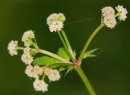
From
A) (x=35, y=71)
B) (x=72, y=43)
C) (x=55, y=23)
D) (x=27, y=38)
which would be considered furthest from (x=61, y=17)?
(x=72, y=43)

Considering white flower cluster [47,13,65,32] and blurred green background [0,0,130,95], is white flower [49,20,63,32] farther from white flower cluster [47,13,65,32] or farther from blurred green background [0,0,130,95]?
blurred green background [0,0,130,95]

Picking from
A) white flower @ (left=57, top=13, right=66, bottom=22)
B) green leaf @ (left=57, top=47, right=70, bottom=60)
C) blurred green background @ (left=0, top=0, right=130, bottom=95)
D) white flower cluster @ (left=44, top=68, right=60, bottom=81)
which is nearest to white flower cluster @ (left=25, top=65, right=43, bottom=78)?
white flower cluster @ (left=44, top=68, right=60, bottom=81)

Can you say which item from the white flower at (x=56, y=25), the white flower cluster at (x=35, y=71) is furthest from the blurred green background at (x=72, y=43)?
the white flower cluster at (x=35, y=71)

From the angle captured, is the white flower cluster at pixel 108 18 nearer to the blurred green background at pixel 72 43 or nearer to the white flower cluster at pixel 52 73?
the white flower cluster at pixel 52 73

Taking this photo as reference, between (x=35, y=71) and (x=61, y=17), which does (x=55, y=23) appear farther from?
(x=35, y=71)

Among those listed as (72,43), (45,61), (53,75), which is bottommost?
(53,75)

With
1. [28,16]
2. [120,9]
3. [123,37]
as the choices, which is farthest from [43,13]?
[120,9]

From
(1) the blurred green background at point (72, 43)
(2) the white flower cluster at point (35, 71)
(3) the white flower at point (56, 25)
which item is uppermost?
(1) the blurred green background at point (72, 43)

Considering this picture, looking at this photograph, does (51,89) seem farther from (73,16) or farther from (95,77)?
(73,16)
